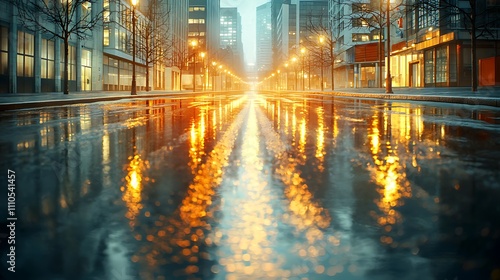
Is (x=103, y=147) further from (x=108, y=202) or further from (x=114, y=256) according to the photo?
(x=114, y=256)

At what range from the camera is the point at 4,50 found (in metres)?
41.3

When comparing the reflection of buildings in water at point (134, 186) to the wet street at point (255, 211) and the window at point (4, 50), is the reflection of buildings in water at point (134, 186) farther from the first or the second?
the window at point (4, 50)

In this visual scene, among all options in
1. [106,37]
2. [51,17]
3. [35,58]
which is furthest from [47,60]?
[106,37]

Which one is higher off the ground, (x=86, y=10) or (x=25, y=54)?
(x=86, y=10)

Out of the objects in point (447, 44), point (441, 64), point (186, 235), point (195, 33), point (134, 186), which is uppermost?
point (195, 33)

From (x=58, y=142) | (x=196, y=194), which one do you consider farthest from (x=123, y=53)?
(x=196, y=194)

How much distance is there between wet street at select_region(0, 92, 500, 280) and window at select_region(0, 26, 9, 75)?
116ft

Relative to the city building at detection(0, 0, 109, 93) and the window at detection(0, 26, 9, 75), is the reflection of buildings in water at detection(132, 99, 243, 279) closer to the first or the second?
the window at detection(0, 26, 9, 75)

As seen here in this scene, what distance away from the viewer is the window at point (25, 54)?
143 ft

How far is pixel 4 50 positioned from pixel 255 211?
42.0 m

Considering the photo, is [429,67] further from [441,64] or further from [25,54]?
[25,54]

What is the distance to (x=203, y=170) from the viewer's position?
22.0 feet

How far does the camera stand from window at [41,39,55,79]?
4869cm

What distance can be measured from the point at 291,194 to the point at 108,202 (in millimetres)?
1699
